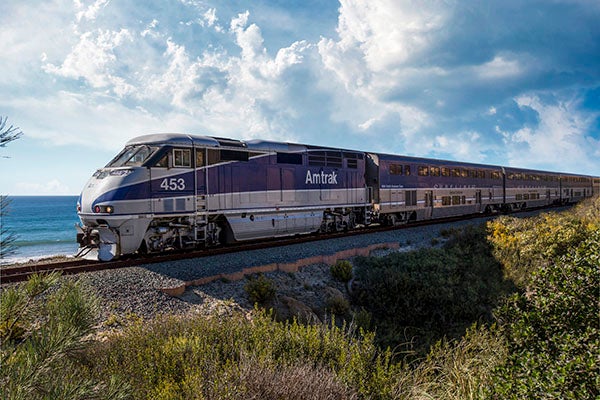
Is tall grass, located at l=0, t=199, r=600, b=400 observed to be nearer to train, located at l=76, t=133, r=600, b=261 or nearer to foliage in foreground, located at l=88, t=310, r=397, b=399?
foliage in foreground, located at l=88, t=310, r=397, b=399

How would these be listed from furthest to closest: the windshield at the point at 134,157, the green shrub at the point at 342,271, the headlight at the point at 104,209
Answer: the green shrub at the point at 342,271
the windshield at the point at 134,157
the headlight at the point at 104,209

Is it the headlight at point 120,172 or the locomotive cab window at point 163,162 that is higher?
the locomotive cab window at point 163,162

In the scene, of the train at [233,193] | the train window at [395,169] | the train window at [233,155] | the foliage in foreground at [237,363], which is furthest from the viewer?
the train window at [395,169]

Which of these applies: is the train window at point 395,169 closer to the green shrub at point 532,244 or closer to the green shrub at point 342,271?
the green shrub at point 532,244

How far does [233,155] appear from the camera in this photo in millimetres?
13633

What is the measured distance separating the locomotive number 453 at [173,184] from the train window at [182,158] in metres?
0.49

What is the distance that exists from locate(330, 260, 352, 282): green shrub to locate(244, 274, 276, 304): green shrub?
3148mm

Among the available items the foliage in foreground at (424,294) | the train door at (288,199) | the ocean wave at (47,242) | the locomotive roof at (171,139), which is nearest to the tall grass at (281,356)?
the foliage in foreground at (424,294)

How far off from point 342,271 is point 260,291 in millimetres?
3624

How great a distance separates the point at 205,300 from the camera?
8836 mm

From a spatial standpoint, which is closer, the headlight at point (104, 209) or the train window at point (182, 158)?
the headlight at point (104, 209)

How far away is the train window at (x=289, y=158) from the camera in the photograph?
50.2 ft

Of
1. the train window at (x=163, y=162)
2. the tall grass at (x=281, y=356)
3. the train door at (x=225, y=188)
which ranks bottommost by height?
the tall grass at (x=281, y=356)

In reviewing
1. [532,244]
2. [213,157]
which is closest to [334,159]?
[213,157]
